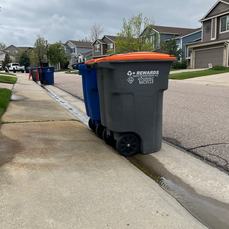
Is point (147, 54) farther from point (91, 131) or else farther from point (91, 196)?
point (91, 131)

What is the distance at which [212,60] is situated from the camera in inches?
1148

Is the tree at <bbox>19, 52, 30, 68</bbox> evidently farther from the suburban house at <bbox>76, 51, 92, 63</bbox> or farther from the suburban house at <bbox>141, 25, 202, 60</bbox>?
the suburban house at <bbox>141, 25, 202, 60</bbox>

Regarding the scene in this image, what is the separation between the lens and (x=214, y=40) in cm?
2956

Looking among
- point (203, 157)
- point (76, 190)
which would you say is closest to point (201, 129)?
point (203, 157)

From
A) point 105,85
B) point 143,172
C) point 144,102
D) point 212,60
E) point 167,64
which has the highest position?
point 212,60

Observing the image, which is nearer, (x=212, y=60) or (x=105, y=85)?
(x=105, y=85)

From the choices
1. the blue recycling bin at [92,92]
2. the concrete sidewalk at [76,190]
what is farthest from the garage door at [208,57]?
the concrete sidewalk at [76,190]

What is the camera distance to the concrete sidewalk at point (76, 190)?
6.90 feet

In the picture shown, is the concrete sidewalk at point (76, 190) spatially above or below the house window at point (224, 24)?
below

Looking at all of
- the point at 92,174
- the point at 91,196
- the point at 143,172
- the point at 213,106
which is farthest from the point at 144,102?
the point at 213,106

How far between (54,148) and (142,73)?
170 cm

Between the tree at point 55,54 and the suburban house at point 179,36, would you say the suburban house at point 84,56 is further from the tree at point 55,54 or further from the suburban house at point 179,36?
the suburban house at point 179,36

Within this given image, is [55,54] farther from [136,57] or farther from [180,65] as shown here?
[136,57]

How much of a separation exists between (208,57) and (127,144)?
29.2 metres
